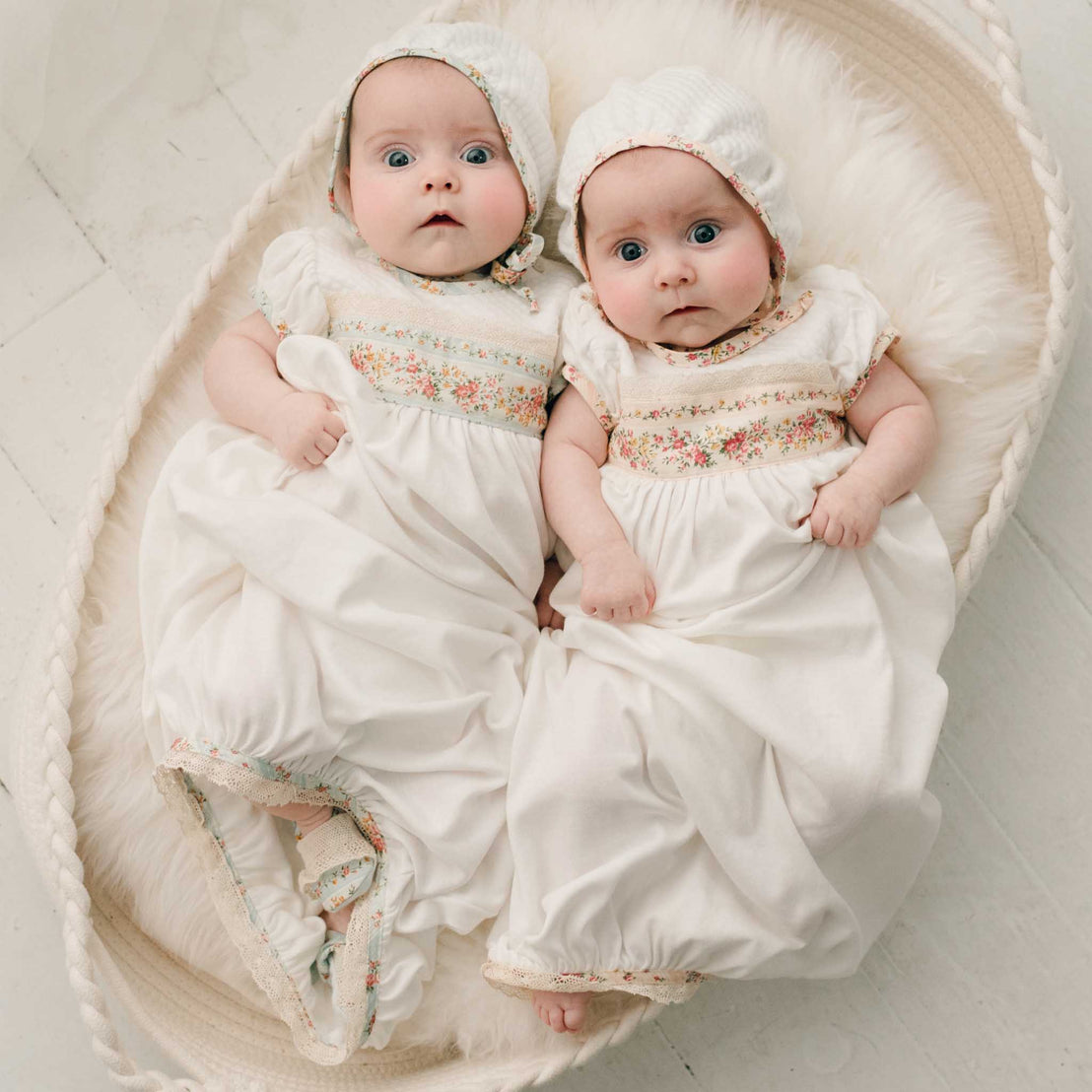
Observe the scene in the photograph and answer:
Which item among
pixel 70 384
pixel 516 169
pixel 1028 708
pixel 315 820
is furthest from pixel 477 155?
pixel 1028 708

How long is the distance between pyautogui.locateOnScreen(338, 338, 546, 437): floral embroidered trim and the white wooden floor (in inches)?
18.9

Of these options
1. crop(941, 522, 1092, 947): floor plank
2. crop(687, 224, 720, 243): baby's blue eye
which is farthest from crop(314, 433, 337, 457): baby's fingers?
crop(941, 522, 1092, 947): floor plank

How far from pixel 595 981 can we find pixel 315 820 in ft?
1.20

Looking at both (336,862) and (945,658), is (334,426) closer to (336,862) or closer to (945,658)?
(336,862)

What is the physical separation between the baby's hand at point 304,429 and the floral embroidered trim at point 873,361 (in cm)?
60

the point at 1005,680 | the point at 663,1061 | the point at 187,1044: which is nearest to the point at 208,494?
the point at 187,1044

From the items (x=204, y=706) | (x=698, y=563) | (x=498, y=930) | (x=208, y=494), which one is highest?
(x=208, y=494)

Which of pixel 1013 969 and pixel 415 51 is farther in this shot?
pixel 1013 969

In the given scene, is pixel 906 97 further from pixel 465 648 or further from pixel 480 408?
pixel 465 648

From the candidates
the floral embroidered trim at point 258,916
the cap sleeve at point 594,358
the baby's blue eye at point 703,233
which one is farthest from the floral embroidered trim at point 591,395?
the floral embroidered trim at point 258,916

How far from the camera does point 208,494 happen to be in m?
1.24

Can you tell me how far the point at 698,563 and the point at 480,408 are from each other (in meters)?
0.32

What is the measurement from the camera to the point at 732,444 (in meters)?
1.24

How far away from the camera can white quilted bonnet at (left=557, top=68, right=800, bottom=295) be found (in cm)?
119
